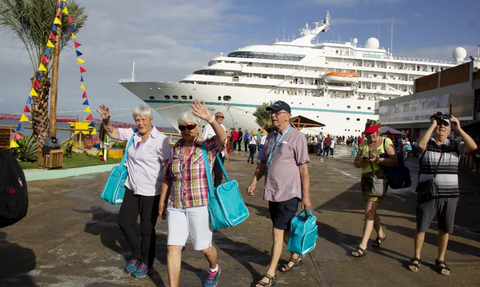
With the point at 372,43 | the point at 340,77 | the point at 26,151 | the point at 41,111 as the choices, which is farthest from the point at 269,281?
the point at 372,43

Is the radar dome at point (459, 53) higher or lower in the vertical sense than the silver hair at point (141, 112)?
higher

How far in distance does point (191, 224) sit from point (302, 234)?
40.6 inches

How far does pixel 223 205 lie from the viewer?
3059 millimetres

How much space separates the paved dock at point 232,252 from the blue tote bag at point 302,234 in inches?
12.5

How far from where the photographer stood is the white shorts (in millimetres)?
3068

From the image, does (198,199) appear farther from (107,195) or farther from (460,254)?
(460,254)

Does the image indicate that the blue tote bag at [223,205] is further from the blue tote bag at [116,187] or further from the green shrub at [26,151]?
the green shrub at [26,151]

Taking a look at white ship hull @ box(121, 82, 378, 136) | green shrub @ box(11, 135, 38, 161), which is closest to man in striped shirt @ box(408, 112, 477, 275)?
green shrub @ box(11, 135, 38, 161)

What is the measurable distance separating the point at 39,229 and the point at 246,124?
3717 centimetres

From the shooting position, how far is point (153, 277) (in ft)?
11.5

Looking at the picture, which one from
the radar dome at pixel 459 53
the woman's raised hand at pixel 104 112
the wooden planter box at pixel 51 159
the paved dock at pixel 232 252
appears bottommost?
the paved dock at pixel 232 252

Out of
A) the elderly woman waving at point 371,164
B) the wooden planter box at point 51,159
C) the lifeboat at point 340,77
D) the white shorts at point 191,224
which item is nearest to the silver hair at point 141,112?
the white shorts at point 191,224

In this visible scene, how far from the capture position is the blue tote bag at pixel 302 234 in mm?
3436

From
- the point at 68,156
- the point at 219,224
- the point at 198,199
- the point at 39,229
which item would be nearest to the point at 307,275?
the point at 219,224
